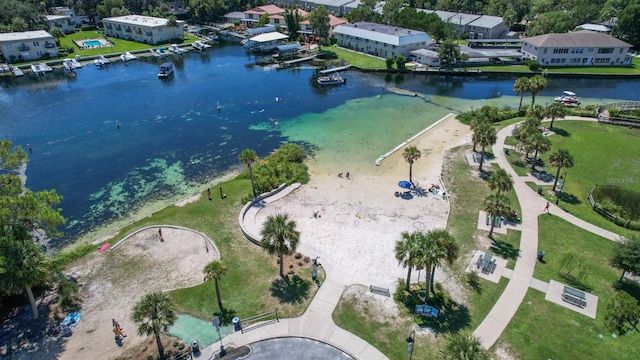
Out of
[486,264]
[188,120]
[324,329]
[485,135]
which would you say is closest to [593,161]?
[485,135]

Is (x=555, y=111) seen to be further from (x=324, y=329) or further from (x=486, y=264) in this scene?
(x=324, y=329)

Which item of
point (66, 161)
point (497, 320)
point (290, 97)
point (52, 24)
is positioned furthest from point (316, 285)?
point (52, 24)

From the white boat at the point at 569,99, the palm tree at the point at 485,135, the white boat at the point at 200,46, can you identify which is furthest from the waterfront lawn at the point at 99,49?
the white boat at the point at 569,99

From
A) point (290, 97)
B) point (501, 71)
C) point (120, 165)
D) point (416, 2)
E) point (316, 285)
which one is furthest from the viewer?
point (416, 2)

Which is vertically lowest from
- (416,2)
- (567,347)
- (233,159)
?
(567,347)

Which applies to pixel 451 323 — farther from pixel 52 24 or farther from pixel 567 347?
pixel 52 24

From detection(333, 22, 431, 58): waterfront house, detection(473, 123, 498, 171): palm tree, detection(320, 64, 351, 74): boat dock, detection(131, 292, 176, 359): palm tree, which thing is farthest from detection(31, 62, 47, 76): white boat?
detection(473, 123, 498, 171): palm tree

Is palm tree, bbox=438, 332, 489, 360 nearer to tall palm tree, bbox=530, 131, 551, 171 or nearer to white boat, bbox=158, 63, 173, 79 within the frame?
tall palm tree, bbox=530, 131, 551, 171
